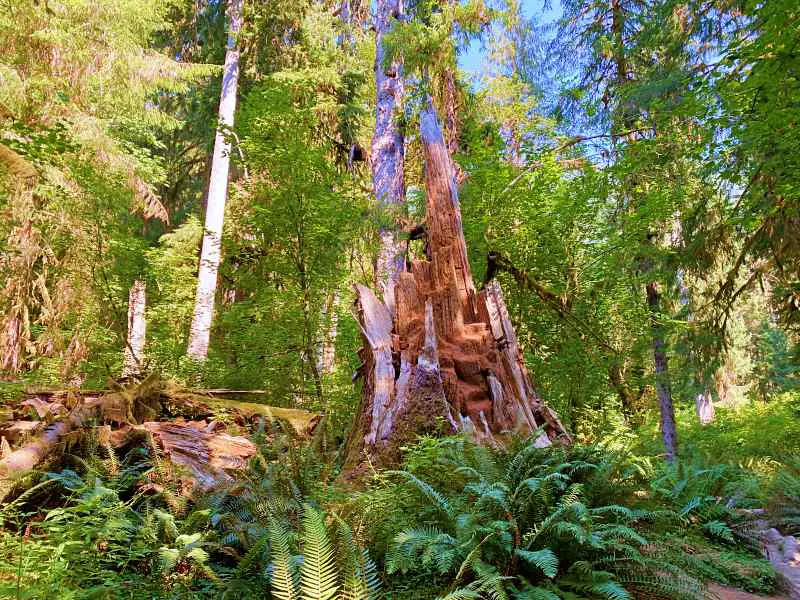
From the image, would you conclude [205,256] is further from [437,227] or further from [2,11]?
[437,227]

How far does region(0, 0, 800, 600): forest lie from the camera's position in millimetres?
3357

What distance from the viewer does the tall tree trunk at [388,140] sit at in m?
A: 11.2

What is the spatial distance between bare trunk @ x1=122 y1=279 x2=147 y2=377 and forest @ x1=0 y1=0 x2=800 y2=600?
0.80ft

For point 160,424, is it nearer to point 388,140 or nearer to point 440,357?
point 440,357

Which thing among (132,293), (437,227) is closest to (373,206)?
(437,227)

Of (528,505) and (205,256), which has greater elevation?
(205,256)

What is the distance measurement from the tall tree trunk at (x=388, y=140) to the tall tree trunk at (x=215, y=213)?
3.10 meters

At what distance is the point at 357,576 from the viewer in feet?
8.60

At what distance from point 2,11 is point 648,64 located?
1264cm

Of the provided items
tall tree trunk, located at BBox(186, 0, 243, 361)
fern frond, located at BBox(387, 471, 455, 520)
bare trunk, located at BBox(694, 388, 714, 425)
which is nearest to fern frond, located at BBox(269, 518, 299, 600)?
fern frond, located at BBox(387, 471, 455, 520)

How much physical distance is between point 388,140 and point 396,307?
6238 millimetres

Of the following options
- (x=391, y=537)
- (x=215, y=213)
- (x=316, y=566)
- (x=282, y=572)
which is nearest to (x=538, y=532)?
(x=391, y=537)

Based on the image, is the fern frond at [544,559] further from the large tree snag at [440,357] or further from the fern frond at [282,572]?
the large tree snag at [440,357]

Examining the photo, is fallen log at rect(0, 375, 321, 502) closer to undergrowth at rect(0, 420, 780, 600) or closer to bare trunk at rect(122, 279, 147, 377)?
undergrowth at rect(0, 420, 780, 600)
